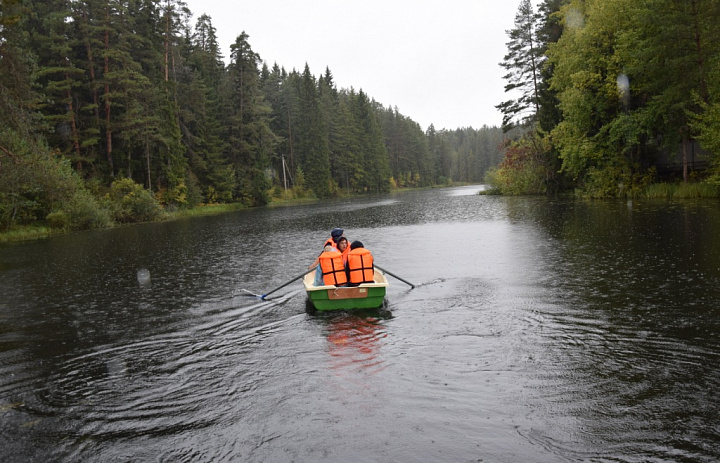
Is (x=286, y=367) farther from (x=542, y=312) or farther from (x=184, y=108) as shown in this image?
(x=184, y=108)

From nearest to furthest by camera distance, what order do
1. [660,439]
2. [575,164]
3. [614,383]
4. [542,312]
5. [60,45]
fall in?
[660,439], [614,383], [542,312], [575,164], [60,45]

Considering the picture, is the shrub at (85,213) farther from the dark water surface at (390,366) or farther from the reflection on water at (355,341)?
the reflection on water at (355,341)

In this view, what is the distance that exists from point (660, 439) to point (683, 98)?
30736mm

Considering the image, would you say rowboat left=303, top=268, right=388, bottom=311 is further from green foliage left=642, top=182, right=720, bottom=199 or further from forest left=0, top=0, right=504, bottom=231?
green foliage left=642, top=182, right=720, bottom=199

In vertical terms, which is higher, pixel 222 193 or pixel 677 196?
pixel 222 193

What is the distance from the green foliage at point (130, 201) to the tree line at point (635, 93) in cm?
3559

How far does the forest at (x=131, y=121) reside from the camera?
3138cm

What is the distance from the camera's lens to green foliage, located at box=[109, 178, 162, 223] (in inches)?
1660

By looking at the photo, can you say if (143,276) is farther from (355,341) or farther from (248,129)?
(248,129)

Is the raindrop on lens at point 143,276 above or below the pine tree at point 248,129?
below

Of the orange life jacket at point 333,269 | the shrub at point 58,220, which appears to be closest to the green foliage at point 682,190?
the orange life jacket at point 333,269

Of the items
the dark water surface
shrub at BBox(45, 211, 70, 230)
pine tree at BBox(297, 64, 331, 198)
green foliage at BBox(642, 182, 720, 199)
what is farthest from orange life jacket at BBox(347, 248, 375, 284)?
pine tree at BBox(297, 64, 331, 198)

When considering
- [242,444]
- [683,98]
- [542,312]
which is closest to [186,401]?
[242,444]

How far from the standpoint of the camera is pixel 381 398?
630 cm
